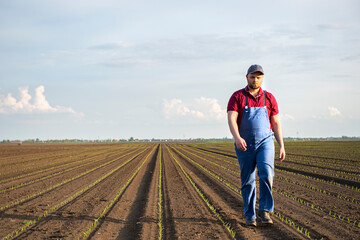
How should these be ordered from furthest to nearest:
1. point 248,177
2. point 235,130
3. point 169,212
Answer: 1. point 169,212
2. point 248,177
3. point 235,130

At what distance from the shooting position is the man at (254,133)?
470 centimetres

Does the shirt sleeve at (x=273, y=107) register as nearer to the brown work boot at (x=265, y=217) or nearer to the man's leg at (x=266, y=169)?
the man's leg at (x=266, y=169)

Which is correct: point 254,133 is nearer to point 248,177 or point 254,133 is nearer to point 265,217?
point 248,177

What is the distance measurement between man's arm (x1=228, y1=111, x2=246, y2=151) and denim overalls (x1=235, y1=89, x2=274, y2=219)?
0.43ft

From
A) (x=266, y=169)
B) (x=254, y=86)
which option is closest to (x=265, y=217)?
(x=266, y=169)

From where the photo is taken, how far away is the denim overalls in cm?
470

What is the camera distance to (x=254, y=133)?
469 cm

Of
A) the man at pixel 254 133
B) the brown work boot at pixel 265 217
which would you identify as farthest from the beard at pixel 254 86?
the brown work boot at pixel 265 217

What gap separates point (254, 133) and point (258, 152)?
11.1 inches

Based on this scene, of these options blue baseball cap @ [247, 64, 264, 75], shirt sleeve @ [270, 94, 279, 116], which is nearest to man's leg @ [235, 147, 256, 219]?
shirt sleeve @ [270, 94, 279, 116]

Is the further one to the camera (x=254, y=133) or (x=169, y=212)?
(x=169, y=212)

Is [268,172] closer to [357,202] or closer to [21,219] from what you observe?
[357,202]

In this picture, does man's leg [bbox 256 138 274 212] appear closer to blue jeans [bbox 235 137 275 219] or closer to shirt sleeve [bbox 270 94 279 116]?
blue jeans [bbox 235 137 275 219]

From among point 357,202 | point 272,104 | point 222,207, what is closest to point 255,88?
point 272,104
